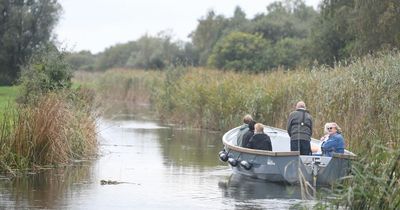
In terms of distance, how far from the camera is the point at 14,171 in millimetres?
19125

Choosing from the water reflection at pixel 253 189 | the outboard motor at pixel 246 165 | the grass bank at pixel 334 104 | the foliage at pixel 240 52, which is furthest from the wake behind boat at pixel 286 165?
the foliage at pixel 240 52

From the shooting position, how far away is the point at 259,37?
61719 mm

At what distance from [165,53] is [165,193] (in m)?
70.4

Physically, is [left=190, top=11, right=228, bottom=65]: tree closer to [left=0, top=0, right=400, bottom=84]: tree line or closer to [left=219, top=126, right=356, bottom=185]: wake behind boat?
[left=0, top=0, right=400, bottom=84]: tree line

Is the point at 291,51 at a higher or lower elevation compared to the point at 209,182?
higher

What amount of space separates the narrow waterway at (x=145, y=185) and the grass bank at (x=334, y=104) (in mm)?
2662

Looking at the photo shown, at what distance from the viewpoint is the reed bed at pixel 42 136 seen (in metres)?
19.2

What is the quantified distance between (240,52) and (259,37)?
7.95ft

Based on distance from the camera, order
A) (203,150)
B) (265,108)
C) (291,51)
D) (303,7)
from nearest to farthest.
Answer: (203,150) < (265,108) < (291,51) < (303,7)

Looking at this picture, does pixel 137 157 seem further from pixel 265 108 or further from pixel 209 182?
pixel 265 108

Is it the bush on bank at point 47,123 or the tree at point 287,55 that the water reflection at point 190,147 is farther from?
the tree at point 287,55

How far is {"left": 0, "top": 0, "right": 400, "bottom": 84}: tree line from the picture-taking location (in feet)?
120

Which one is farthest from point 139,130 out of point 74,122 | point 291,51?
point 291,51

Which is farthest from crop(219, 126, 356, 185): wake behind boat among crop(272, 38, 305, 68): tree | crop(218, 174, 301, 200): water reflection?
crop(272, 38, 305, 68): tree
